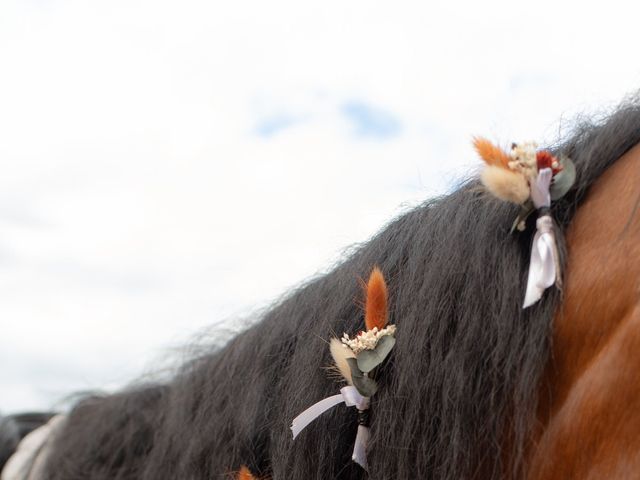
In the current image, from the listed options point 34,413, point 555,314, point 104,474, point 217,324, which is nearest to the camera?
point 555,314

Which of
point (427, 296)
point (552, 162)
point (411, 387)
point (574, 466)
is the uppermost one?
point (552, 162)

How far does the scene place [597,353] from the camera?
1.33 meters

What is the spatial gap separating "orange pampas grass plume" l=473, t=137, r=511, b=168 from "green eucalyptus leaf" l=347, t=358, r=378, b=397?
48 cm

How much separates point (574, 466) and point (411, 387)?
0.35m

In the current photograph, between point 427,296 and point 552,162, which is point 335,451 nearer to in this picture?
point 427,296

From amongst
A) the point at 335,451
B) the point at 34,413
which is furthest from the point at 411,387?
the point at 34,413

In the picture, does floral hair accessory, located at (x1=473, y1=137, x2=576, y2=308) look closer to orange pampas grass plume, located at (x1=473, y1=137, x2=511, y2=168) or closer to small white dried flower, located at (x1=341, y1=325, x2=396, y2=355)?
orange pampas grass plume, located at (x1=473, y1=137, x2=511, y2=168)

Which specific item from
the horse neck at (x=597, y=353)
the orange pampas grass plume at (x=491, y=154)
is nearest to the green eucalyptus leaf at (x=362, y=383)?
the horse neck at (x=597, y=353)

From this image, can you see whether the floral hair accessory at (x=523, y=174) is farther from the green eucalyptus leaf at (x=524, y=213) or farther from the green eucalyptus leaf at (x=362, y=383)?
the green eucalyptus leaf at (x=362, y=383)

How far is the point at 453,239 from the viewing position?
5.39ft

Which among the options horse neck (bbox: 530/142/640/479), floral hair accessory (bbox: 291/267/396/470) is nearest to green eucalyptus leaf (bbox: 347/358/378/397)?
floral hair accessory (bbox: 291/267/396/470)

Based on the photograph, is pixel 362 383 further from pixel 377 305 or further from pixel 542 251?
pixel 542 251

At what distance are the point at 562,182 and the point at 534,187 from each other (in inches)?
2.1

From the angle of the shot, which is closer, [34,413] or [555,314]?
[555,314]
